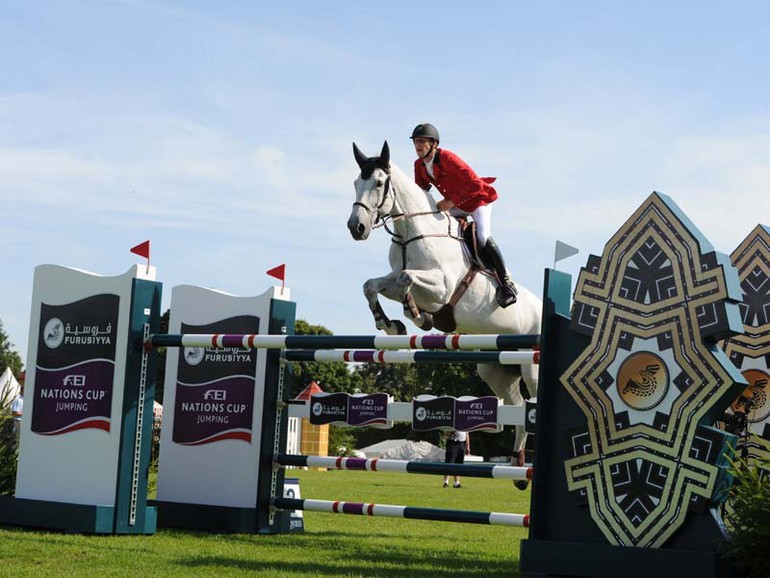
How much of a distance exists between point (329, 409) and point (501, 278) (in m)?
1.46

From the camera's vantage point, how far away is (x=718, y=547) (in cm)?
→ 421

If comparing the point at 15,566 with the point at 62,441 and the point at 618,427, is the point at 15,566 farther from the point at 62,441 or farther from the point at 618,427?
the point at 618,427

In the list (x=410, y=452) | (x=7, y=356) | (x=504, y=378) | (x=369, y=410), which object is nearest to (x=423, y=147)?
(x=369, y=410)

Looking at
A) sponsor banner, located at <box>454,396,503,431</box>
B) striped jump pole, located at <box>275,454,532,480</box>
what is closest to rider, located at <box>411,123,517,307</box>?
sponsor banner, located at <box>454,396,503,431</box>

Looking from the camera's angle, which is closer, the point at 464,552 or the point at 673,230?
the point at 673,230

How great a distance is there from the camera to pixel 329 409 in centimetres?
703

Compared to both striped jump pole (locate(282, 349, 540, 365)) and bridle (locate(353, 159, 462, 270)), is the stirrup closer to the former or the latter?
bridle (locate(353, 159, 462, 270))

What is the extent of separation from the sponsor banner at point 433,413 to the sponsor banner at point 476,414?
43 millimetres

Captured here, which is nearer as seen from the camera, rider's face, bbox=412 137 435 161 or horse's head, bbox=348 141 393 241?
horse's head, bbox=348 141 393 241

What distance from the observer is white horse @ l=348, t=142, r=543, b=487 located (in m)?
6.66

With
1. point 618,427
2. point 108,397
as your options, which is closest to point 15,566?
point 108,397

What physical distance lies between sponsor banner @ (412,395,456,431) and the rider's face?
5.45 ft

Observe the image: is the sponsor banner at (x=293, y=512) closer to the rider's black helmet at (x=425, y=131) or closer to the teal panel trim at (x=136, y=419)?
the teal panel trim at (x=136, y=419)

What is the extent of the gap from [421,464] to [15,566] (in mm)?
2292
